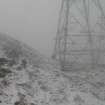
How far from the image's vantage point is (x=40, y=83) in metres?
6.33

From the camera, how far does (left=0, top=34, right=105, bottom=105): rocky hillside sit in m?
5.41

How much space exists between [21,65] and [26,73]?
467 mm

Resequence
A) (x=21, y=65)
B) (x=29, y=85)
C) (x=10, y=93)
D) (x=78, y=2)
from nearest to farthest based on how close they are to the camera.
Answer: (x=10, y=93), (x=29, y=85), (x=21, y=65), (x=78, y=2)

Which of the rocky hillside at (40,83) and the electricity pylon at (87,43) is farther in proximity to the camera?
the electricity pylon at (87,43)

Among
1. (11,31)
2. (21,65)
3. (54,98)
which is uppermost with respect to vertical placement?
(11,31)

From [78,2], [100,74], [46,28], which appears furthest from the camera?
[46,28]

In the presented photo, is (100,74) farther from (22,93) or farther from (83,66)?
(22,93)

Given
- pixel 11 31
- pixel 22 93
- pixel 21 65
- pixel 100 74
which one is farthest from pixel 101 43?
pixel 11 31

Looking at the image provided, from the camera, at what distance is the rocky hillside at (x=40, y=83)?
5.41 m

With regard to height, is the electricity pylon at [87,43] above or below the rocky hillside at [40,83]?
above

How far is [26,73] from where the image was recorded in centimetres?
671

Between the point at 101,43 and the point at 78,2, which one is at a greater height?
the point at 78,2

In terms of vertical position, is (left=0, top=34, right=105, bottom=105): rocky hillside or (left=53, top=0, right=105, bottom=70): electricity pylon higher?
(left=53, top=0, right=105, bottom=70): electricity pylon

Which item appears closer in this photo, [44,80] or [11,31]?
[44,80]
